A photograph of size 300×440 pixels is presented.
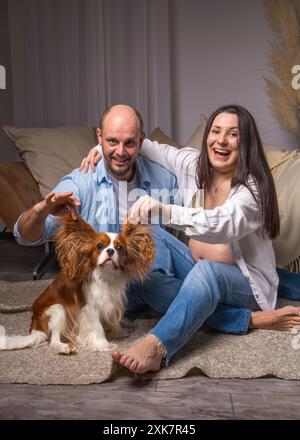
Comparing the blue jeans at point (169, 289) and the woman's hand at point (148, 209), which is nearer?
the woman's hand at point (148, 209)

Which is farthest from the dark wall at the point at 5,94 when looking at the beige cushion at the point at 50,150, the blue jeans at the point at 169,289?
the blue jeans at the point at 169,289

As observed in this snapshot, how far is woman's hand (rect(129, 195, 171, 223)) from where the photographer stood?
1.91 m

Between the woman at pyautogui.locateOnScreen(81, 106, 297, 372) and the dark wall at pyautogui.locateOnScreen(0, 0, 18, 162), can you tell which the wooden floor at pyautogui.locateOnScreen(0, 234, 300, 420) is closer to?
the woman at pyautogui.locateOnScreen(81, 106, 297, 372)

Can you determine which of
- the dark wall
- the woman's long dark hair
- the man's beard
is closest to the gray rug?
the woman's long dark hair

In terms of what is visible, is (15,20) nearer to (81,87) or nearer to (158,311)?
(81,87)

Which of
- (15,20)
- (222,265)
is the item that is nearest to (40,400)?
(222,265)

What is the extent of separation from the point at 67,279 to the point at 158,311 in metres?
0.52

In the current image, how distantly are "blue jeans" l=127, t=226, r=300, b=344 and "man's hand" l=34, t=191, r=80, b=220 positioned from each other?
1.63ft

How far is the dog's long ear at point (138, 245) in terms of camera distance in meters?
2.16

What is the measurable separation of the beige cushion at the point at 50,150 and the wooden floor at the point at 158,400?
1.83 meters

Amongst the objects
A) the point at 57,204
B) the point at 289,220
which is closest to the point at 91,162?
the point at 57,204

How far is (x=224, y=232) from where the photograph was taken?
6.68ft

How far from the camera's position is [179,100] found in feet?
16.3

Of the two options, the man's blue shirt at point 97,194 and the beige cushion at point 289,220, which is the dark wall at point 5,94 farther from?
the beige cushion at point 289,220
